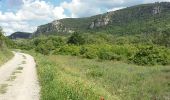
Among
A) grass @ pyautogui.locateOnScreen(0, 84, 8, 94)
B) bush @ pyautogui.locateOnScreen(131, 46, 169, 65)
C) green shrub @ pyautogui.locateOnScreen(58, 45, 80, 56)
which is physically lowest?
green shrub @ pyautogui.locateOnScreen(58, 45, 80, 56)

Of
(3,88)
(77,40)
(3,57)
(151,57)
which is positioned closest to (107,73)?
(3,88)

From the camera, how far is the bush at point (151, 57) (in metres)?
49.6

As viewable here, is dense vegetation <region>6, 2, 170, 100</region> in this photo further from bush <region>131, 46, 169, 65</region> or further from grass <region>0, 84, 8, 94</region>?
grass <region>0, 84, 8, 94</region>

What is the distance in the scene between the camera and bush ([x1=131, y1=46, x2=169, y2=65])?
4960 centimetres

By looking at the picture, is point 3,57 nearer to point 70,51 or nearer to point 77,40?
point 70,51

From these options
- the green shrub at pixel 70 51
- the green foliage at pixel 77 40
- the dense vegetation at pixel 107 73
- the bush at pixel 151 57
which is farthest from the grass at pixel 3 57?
the green foliage at pixel 77 40

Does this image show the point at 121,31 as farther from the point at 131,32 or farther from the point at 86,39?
the point at 86,39

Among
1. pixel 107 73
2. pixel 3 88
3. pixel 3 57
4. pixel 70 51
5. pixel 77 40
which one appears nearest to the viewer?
pixel 3 88

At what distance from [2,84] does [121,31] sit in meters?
177

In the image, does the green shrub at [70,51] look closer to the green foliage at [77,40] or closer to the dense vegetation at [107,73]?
the dense vegetation at [107,73]

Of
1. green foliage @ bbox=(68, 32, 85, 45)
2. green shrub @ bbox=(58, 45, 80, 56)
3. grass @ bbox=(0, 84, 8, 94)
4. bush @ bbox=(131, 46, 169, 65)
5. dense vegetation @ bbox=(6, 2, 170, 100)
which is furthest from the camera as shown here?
green foliage @ bbox=(68, 32, 85, 45)

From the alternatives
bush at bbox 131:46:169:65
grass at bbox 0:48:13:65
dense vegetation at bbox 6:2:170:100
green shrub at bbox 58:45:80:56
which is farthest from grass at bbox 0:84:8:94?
green shrub at bbox 58:45:80:56

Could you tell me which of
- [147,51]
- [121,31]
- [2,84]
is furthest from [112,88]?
[121,31]

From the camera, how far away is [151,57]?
50.3 meters
